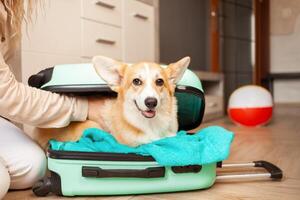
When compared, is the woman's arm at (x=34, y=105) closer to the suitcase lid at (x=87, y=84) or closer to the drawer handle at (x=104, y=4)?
the suitcase lid at (x=87, y=84)

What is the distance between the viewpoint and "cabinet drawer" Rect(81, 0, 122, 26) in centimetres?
168

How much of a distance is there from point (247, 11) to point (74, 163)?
12.0ft

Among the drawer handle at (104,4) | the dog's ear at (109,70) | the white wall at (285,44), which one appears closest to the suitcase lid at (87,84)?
the dog's ear at (109,70)

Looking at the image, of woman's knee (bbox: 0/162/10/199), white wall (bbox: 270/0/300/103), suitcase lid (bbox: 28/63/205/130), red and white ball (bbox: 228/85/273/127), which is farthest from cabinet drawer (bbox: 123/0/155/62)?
white wall (bbox: 270/0/300/103)

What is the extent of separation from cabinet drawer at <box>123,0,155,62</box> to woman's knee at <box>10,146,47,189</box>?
1.01 m

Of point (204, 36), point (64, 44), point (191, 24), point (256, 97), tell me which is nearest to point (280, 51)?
point (204, 36)

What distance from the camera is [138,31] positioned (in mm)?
2051

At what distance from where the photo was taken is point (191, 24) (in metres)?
3.55

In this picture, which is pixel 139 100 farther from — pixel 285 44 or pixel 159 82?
pixel 285 44

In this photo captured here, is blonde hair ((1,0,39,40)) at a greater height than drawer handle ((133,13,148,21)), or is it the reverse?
drawer handle ((133,13,148,21))

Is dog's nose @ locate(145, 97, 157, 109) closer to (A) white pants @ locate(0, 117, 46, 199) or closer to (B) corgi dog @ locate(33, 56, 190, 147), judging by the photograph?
(B) corgi dog @ locate(33, 56, 190, 147)

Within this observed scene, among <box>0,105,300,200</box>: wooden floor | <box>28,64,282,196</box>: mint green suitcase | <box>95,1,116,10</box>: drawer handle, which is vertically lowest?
<box>0,105,300,200</box>: wooden floor

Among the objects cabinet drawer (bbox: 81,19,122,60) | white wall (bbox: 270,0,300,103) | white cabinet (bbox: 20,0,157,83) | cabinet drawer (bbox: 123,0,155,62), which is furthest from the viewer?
white wall (bbox: 270,0,300,103)

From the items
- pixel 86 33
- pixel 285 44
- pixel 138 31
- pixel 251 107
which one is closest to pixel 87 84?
pixel 86 33
